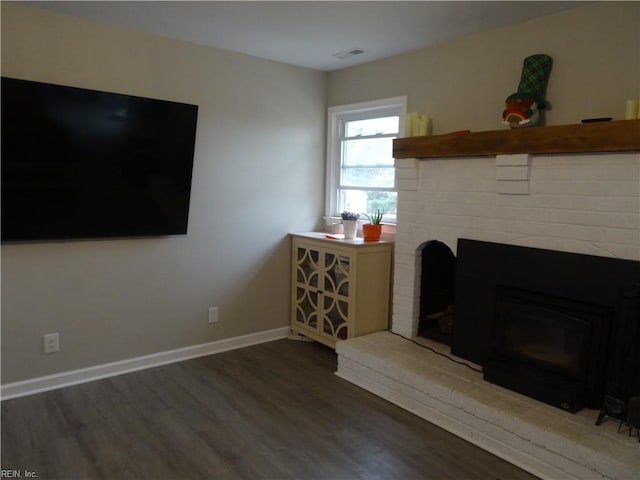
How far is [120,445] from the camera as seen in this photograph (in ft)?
8.28

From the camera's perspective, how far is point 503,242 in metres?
2.93

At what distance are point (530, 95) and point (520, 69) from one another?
292mm

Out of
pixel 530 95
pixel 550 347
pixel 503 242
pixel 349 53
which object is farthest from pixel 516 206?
pixel 349 53

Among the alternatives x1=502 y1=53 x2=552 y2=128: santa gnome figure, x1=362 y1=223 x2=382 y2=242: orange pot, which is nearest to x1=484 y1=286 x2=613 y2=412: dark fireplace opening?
x1=502 y1=53 x2=552 y2=128: santa gnome figure

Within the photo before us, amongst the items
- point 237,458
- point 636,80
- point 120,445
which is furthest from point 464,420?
point 636,80

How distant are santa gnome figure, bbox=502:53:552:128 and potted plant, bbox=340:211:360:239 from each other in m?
1.42

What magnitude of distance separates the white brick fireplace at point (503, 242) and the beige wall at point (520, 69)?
39cm

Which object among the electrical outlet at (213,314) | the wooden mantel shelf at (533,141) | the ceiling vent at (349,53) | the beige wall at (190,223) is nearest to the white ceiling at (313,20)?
the ceiling vent at (349,53)

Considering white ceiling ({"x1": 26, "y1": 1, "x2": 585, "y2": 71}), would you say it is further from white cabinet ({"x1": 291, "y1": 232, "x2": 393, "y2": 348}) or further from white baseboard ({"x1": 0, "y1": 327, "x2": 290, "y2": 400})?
white baseboard ({"x1": 0, "y1": 327, "x2": 290, "y2": 400})

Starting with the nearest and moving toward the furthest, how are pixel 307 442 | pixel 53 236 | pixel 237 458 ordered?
1. pixel 237 458
2. pixel 307 442
3. pixel 53 236

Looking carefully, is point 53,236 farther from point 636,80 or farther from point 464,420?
point 636,80

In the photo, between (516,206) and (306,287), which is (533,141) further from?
(306,287)

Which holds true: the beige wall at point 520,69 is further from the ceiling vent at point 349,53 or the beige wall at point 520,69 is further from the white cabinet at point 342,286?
the white cabinet at point 342,286

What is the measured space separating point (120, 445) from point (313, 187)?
2.64m
